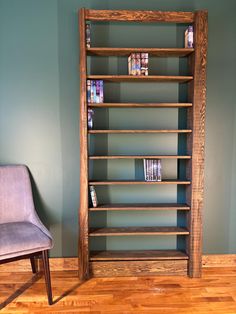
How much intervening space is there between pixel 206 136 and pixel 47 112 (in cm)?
141

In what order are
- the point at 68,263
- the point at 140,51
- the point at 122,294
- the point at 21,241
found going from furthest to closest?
the point at 68,263 < the point at 140,51 < the point at 122,294 < the point at 21,241

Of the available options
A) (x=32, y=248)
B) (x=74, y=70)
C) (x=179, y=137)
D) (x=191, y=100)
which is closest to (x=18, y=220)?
(x=32, y=248)

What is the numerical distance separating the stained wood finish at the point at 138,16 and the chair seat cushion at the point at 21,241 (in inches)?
66.1

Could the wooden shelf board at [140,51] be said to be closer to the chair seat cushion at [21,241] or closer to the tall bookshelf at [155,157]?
the tall bookshelf at [155,157]

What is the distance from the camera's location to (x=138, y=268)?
254 centimetres

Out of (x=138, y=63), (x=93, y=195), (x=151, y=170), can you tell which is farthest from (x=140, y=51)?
(x=93, y=195)

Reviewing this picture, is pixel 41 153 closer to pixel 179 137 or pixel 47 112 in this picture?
pixel 47 112

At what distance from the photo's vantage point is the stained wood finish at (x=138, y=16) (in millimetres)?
2295

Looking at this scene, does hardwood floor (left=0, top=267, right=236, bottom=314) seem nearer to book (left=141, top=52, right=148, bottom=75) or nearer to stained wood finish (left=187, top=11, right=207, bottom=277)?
stained wood finish (left=187, top=11, right=207, bottom=277)

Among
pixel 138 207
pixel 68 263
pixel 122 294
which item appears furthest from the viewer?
pixel 68 263

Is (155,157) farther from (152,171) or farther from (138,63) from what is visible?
(138,63)

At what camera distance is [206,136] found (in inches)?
104

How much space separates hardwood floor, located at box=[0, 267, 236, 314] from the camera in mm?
2080

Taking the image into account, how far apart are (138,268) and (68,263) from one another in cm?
63
